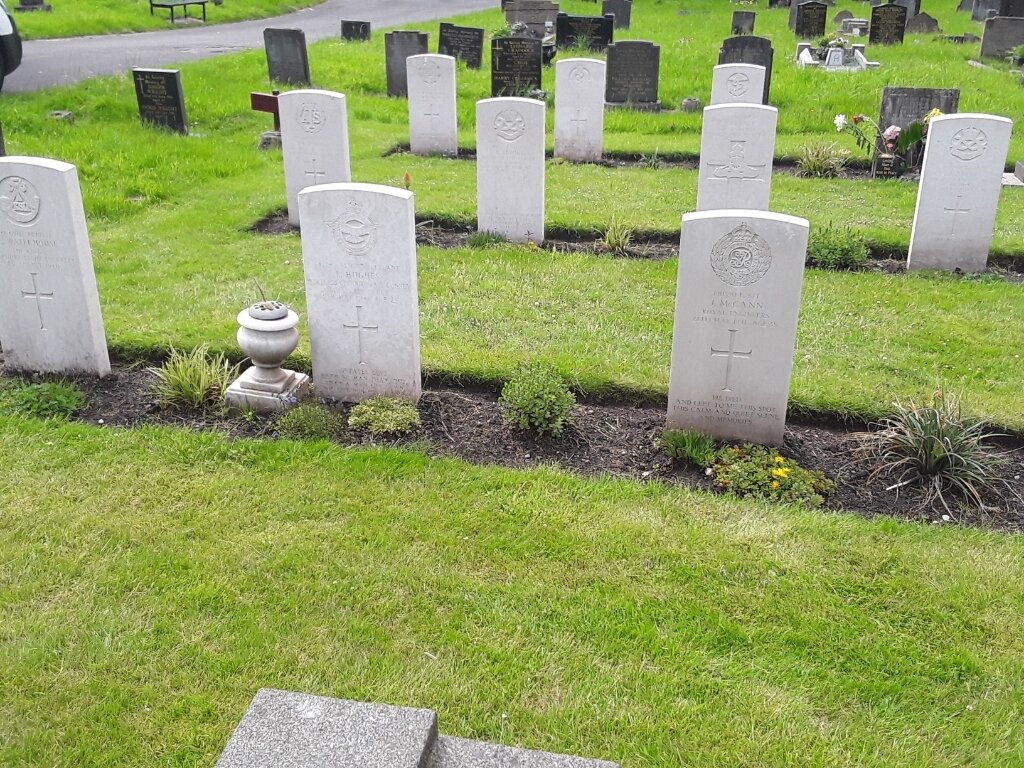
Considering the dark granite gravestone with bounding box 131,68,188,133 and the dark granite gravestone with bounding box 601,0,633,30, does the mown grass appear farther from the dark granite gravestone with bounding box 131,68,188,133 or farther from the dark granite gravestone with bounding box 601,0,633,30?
the dark granite gravestone with bounding box 601,0,633,30

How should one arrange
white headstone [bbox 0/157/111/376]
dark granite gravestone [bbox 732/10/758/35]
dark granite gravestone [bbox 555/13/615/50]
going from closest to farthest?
white headstone [bbox 0/157/111/376], dark granite gravestone [bbox 555/13/615/50], dark granite gravestone [bbox 732/10/758/35]

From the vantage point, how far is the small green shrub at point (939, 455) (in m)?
5.13

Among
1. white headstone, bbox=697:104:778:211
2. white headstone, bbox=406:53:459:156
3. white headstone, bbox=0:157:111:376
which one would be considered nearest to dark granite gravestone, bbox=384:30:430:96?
white headstone, bbox=406:53:459:156

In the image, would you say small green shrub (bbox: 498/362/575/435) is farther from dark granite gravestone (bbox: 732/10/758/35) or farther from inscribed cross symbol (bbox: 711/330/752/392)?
dark granite gravestone (bbox: 732/10/758/35)

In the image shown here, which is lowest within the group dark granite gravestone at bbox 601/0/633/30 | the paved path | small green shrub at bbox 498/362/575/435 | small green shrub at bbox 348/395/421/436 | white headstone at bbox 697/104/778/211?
small green shrub at bbox 348/395/421/436

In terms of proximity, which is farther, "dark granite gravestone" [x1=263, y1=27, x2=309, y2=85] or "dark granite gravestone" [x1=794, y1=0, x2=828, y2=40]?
"dark granite gravestone" [x1=794, y1=0, x2=828, y2=40]

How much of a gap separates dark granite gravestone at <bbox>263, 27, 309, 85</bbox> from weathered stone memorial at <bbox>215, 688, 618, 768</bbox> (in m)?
16.3

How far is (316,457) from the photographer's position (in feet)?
17.6

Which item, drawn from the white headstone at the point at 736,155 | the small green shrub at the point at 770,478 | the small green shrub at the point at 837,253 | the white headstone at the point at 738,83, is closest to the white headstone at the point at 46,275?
the small green shrub at the point at 770,478

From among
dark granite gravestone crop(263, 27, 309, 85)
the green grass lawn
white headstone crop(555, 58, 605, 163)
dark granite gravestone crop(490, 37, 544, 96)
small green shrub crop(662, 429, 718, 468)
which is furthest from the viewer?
the green grass lawn

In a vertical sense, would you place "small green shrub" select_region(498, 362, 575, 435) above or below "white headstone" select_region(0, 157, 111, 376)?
below

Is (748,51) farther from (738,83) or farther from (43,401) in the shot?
(43,401)

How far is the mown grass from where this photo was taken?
3.53 meters

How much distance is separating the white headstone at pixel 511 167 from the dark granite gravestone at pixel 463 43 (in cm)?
1108
